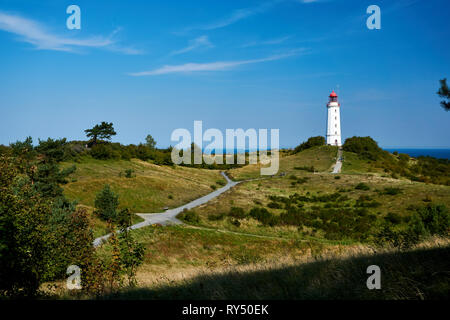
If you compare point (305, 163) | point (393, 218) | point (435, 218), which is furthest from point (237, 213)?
point (305, 163)

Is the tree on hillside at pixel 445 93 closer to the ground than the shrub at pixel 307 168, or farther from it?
farther from it

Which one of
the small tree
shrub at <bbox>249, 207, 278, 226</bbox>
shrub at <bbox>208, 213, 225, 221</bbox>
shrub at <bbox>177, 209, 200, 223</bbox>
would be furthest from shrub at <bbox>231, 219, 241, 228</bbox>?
the small tree

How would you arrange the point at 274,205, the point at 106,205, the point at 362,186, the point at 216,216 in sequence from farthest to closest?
the point at 362,186, the point at 274,205, the point at 216,216, the point at 106,205

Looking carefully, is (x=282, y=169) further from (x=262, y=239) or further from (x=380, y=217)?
(x=262, y=239)

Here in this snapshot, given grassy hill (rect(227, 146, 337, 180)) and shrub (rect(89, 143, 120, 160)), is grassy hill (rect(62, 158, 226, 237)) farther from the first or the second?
grassy hill (rect(227, 146, 337, 180))

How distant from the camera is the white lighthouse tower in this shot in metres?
91.9

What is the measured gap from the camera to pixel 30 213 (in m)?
11.9

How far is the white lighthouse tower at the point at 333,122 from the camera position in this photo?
91.9 meters

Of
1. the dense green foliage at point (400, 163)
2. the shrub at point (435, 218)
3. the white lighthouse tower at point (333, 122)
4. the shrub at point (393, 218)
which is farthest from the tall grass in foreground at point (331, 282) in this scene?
the white lighthouse tower at point (333, 122)

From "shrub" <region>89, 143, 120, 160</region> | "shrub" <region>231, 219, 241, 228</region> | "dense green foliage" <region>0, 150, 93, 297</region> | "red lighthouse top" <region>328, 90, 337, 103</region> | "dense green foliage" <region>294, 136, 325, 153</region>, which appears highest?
"red lighthouse top" <region>328, 90, 337, 103</region>

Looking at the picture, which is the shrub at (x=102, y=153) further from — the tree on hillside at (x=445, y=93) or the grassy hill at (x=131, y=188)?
the tree on hillside at (x=445, y=93)

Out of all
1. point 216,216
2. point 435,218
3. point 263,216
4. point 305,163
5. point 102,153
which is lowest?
point 263,216

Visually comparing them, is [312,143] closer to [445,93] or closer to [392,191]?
[392,191]

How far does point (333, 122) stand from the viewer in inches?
3703
